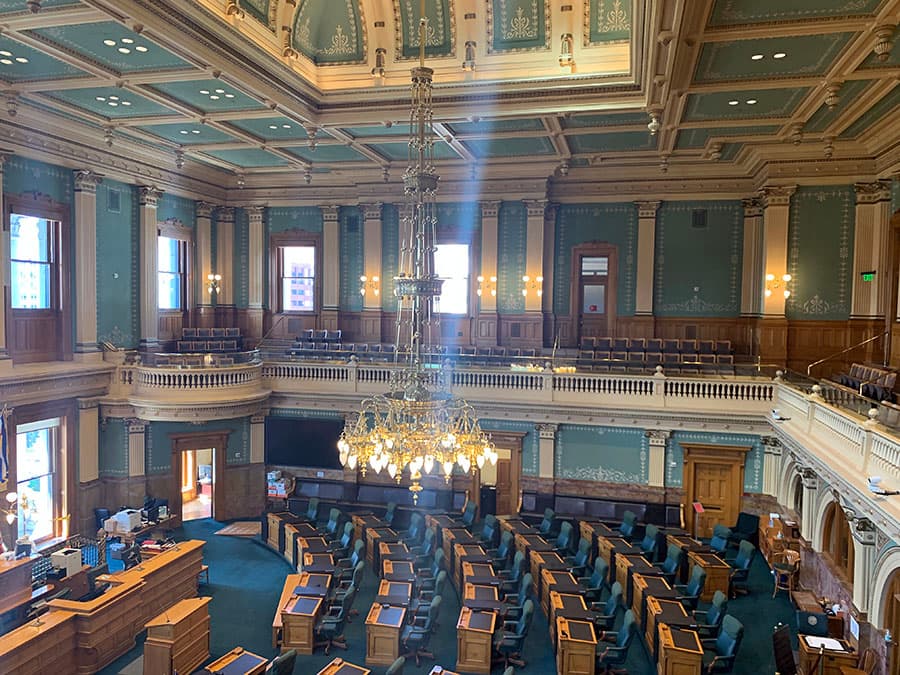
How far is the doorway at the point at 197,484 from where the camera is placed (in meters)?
17.0

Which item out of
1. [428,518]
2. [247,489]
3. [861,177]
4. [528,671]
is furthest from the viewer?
[247,489]

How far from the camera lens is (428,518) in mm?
13750

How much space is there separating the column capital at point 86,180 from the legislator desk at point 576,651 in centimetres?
1289

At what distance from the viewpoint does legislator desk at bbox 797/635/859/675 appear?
837cm

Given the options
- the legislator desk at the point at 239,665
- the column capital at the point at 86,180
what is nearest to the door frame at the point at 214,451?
the column capital at the point at 86,180

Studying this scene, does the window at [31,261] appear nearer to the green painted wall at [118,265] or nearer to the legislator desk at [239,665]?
the green painted wall at [118,265]

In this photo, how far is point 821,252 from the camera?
15.4 metres

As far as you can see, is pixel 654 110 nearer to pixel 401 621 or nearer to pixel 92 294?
pixel 401 621

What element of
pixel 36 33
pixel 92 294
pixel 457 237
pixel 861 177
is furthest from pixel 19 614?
pixel 861 177

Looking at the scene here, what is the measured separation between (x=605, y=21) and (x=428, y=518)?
10050 millimetres

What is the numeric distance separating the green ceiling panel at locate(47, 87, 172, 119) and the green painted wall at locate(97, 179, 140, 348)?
2263 mm

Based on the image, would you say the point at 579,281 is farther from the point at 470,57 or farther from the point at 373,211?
the point at 470,57

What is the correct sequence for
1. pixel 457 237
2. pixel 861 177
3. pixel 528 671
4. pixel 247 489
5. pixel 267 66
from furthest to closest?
pixel 457 237 < pixel 247 489 < pixel 861 177 < pixel 267 66 < pixel 528 671

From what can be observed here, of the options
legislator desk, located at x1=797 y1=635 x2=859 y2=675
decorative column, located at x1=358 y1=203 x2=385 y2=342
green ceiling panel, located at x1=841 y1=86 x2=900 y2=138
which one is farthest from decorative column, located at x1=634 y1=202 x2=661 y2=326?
legislator desk, located at x1=797 y1=635 x2=859 y2=675
